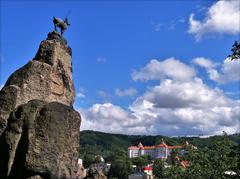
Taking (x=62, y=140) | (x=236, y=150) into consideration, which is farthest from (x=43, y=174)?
Answer: (x=236, y=150)

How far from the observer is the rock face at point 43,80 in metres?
16.0

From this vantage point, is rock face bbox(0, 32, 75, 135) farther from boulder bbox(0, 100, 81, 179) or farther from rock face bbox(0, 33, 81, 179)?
boulder bbox(0, 100, 81, 179)

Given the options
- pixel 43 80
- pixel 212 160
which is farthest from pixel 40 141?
pixel 212 160

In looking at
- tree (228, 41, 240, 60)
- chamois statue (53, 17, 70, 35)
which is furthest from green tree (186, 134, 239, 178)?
tree (228, 41, 240, 60)

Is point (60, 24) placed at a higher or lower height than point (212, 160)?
higher

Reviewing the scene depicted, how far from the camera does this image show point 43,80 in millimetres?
17781

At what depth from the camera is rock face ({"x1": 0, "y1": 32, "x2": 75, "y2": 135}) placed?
629 inches

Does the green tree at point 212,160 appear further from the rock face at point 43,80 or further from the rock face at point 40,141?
the rock face at point 40,141

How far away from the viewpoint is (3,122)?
15352 millimetres

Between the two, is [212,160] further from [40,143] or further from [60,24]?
[40,143]

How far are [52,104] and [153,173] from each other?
151m

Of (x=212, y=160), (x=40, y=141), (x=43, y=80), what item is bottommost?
(x=212, y=160)

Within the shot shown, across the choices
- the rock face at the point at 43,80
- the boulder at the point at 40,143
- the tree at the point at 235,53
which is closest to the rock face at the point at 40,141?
the boulder at the point at 40,143

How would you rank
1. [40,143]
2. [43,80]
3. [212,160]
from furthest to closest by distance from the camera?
[212,160]
[43,80]
[40,143]
